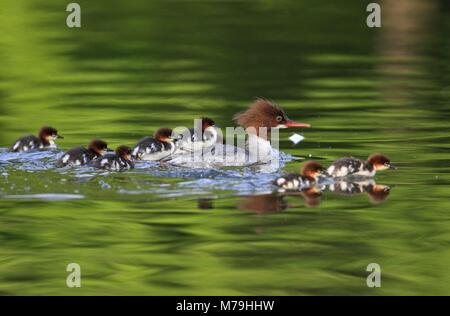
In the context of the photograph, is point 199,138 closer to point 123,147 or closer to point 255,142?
point 255,142

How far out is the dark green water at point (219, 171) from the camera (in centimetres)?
538

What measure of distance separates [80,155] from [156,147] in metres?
0.88

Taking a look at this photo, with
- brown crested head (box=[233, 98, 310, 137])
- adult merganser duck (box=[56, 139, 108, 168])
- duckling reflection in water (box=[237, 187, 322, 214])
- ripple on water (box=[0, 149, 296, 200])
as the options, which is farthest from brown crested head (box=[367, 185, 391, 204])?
adult merganser duck (box=[56, 139, 108, 168])

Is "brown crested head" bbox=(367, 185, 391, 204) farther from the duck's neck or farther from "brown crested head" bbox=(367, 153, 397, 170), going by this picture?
the duck's neck

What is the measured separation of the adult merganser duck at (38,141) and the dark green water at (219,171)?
0.17 meters

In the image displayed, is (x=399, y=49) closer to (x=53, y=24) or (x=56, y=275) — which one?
(x=53, y=24)

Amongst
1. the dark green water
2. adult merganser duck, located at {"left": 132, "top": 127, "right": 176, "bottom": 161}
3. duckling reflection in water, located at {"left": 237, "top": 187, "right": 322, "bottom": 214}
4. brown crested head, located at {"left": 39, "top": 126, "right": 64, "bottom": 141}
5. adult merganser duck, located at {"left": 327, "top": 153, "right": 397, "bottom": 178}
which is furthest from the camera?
brown crested head, located at {"left": 39, "top": 126, "right": 64, "bottom": 141}

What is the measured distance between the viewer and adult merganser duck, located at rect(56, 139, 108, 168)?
786 cm

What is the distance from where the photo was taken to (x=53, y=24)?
19047mm

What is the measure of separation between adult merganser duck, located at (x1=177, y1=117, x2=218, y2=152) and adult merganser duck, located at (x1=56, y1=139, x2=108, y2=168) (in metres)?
1.20

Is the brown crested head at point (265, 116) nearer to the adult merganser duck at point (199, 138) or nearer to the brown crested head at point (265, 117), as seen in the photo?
the brown crested head at point (265, 117)

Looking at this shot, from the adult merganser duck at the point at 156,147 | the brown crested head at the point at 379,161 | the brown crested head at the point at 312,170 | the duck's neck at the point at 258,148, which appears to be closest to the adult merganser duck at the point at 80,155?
the adult merganser duck at the point at 156,147

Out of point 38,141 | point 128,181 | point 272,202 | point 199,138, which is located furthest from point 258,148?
point 272,202

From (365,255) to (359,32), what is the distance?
12.9 metres
